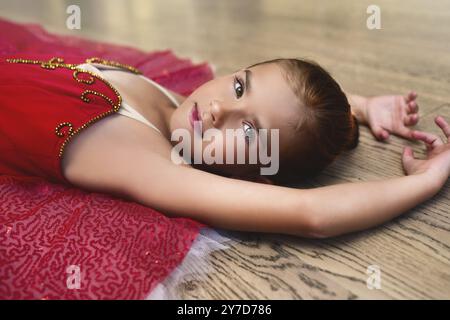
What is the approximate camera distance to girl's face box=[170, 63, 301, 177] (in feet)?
2.76

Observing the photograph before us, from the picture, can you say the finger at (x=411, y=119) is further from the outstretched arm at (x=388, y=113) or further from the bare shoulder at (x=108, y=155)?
the bare shoulder at (x=108, y=155)

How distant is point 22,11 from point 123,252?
257cm

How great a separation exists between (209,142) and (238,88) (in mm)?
126

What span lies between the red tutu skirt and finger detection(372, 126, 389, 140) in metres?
0.57

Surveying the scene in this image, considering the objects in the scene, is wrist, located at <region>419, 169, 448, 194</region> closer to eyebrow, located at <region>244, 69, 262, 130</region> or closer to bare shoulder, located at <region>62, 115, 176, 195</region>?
eyebrow, located at <region>244, 69, 262, 130</region>

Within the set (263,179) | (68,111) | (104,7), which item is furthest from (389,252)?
(104,7)

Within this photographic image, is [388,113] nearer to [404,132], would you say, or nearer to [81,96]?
[404,132]

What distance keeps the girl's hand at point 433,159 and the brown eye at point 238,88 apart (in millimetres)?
372

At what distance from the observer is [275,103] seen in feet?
2.77

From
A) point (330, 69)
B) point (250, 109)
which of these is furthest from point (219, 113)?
point (330, 69)

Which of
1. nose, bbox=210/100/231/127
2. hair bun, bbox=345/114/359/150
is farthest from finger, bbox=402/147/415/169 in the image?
nose, bbox=210/100/231/127

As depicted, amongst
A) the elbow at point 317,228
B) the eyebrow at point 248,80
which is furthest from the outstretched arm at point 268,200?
the eyebrow at point 248,80

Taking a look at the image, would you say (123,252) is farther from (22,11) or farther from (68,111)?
(22,11)

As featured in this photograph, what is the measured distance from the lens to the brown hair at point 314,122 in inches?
33.3
